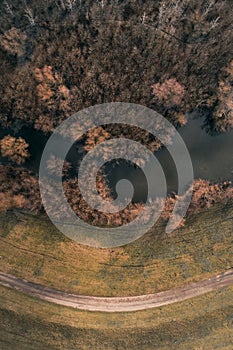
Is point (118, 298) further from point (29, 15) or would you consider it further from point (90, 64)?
point (29, 15)

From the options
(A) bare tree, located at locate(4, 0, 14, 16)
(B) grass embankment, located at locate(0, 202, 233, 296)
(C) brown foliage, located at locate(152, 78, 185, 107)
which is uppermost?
(A) bare tree, located at locate(4, 0, 14, 16)

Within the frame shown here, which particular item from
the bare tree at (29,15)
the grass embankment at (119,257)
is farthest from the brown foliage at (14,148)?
the bare tree at (29,15)

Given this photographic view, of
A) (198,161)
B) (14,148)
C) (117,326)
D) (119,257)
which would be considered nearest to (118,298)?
(117,326)

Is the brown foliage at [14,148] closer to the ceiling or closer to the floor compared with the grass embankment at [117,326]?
closer to the ceiling

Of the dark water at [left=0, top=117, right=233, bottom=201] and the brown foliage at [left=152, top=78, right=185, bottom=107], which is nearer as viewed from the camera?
the brown foliage at [left=152, top=78, right=185, bottom=107]

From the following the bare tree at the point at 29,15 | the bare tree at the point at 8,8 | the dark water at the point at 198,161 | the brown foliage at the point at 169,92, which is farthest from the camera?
the dark water at the point at 198,161

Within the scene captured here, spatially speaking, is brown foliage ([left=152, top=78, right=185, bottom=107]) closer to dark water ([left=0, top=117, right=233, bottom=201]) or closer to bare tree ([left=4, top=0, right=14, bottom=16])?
dark water ([left=0, top=117, right=233, bottom=201])

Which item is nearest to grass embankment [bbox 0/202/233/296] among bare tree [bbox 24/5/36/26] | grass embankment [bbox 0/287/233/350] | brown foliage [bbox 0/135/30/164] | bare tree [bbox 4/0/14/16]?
grass embankment [bbox 0/287/233/350]

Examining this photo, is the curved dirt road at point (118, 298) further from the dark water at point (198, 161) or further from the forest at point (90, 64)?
the dark water at point (198, 161)
